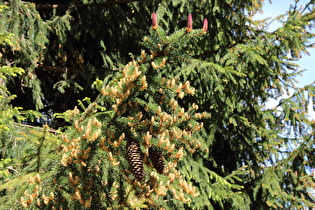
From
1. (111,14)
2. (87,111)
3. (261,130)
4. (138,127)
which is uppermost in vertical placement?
(111,14)

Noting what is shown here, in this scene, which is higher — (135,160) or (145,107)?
(145,107)

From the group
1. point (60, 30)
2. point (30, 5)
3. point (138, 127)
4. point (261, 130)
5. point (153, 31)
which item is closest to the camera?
point (153, 31)

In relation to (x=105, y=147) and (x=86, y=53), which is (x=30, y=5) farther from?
(x=105, y=147)

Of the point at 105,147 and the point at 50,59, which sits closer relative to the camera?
the point at 105,147

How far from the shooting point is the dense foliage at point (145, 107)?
1563 millimetres

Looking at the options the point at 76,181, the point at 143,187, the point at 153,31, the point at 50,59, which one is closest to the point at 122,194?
the point at 143,187

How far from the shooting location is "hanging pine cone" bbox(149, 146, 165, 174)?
1621 millimetres

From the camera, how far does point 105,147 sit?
1.52m

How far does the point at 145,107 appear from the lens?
1673 mm

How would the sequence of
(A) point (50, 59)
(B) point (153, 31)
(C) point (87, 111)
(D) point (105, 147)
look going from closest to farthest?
(B) point (153, 31) → (D) point (105, 147) → (C) point (87, 111) → (A) point (50, 59)

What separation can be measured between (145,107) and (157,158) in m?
0.25

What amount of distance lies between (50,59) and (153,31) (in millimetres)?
3860

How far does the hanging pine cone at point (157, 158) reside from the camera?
1621mm

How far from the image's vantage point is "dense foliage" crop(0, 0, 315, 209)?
1563 mm
